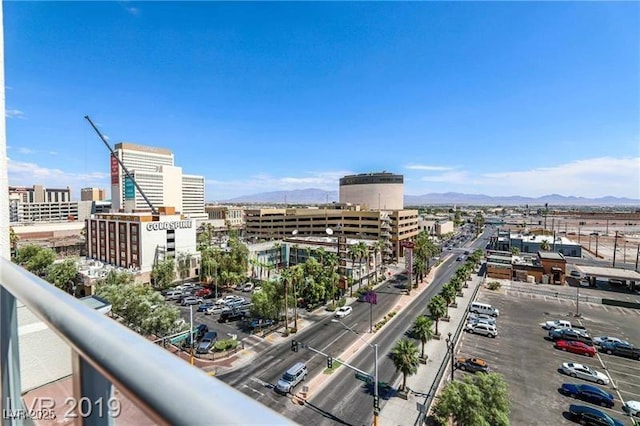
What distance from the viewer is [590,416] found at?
14.9m

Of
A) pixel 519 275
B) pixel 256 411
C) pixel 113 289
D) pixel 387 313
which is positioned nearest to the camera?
pixel 256 411

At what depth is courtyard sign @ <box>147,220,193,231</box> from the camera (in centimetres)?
3884

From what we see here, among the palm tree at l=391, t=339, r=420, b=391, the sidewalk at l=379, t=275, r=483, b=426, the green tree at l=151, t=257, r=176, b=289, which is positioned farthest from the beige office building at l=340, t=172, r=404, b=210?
the palm tree at l=391, t=339, r=420, b=391

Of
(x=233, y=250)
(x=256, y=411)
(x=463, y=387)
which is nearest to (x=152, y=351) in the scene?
(x=256, y=411)

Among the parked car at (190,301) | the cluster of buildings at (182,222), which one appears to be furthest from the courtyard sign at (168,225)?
the parked car at (190,301)

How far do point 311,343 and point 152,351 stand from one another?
928 inches

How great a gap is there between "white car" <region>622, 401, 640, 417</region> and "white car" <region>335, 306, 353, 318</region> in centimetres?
1846

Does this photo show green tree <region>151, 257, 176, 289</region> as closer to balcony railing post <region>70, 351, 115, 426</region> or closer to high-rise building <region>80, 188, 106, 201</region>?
balcony railing post <region>70, 351, 115, 426</region>

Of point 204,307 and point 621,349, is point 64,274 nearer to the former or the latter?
point 204,307

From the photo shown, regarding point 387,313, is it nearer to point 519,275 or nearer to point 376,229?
point 519,275

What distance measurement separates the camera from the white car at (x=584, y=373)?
60.7 ft

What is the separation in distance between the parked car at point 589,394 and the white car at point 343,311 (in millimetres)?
15898

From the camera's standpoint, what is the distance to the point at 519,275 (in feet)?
137

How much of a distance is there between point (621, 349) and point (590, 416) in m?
11.2
